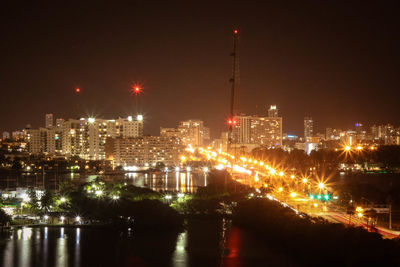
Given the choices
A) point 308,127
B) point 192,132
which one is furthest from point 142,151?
point 308,127

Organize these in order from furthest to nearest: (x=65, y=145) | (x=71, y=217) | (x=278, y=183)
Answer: (x=65, y=145)
(x=278, y=183)
(x=71, y=217)

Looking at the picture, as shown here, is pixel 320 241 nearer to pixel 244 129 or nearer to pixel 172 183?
pixel 172 183

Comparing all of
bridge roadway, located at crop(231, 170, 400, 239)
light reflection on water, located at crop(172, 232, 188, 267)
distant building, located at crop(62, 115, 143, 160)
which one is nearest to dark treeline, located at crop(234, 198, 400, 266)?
bridge roadway, located at crop(231, 170, 400, 239)

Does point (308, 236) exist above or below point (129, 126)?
below

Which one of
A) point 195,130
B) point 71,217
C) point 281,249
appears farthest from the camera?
point 195,130

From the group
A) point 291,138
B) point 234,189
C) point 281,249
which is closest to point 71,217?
point 281,249

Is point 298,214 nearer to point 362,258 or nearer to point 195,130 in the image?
point 362,258

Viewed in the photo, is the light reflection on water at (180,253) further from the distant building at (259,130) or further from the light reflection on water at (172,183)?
the distant building at (259,130)
